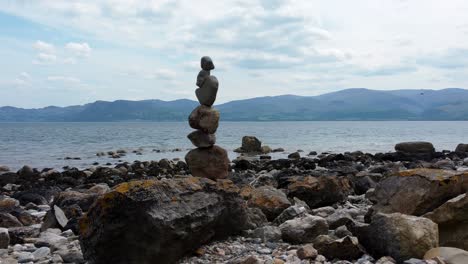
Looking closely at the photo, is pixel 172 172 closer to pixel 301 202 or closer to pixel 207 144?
pixel 207 144

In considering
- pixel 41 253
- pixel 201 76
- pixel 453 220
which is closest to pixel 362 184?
pixel 201 76

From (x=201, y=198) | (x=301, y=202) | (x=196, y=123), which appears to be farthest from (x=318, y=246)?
(x=196, y=123)

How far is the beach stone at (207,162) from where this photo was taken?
1535cm

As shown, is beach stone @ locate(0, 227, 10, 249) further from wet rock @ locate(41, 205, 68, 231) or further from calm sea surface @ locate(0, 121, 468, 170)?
calm sea surface @ locate(0, 121, 468, 170)

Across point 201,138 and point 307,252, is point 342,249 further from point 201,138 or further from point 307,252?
point 201,138

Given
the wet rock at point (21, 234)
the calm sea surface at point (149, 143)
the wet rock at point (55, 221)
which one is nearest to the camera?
the wet rock at point (21, 234)

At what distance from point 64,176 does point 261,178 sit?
37.2 ft

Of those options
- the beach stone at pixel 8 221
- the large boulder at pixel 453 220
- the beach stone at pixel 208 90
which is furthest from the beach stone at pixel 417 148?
the beach stone at pixel 8 221

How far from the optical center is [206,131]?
49.3ft

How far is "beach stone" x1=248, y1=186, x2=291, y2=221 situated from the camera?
10438mm

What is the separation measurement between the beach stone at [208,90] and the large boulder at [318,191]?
384 centimetres

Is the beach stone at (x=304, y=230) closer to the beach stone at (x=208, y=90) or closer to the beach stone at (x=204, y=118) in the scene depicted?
the beach stone at (x=204, y=118)

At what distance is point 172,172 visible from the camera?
2659 centimetres

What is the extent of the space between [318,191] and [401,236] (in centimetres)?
559
